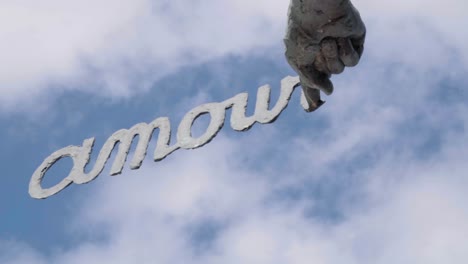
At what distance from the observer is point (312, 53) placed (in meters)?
6.70

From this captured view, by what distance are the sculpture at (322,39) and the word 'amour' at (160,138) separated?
3.60 meters

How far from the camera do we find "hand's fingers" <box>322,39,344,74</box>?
21.7ft

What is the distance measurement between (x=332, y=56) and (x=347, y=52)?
0.10 meters

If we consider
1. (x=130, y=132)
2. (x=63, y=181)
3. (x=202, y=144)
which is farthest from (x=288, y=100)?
(x=63, y=181)

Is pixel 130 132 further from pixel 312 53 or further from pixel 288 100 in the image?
pixel 312 53

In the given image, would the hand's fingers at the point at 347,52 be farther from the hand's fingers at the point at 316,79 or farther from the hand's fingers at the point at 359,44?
the hand's fingers at the point at 316,79

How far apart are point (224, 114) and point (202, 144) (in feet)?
1.45

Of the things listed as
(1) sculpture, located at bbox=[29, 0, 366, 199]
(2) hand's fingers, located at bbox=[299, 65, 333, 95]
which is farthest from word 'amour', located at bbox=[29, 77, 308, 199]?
(2) hand's fingers, located at bbox=[299, 65, 333, 95]

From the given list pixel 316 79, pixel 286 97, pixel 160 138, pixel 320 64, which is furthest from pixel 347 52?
pixel 160 138

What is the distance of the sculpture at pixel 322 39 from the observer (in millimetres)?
6414

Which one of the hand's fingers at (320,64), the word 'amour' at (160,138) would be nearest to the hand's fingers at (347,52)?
the hand's fingers at (320,64)

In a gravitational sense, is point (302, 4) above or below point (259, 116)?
below

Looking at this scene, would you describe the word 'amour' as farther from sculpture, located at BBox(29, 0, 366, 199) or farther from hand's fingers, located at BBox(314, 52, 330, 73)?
hand's fingers, located at BBox(314, 52, 330, 73)

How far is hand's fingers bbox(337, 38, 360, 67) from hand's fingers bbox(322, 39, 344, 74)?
0.03m
